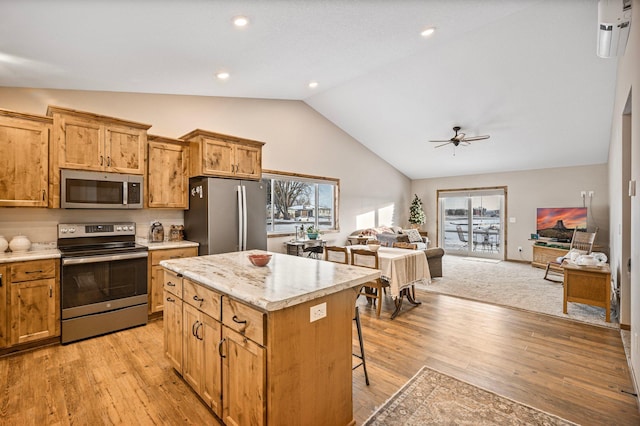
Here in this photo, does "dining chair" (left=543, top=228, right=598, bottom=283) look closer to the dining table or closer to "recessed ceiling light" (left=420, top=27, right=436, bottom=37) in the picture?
the dining table

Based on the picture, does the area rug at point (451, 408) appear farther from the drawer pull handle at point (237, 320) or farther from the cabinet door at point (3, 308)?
the cabinet door at point (3, 308)

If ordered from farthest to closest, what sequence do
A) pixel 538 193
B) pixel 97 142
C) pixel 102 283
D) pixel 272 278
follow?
1. pixel 538 193
2. pixel 97 142
3. pixel 102 283
4. pixel 272 278

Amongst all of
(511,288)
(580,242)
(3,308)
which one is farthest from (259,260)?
(580,242)

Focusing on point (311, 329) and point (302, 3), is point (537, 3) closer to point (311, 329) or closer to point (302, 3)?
point (302, 3)

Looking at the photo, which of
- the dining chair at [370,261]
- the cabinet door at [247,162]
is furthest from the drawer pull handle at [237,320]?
the cabinet door at [247,162]

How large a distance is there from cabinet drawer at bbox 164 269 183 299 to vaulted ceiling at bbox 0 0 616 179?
1.95m

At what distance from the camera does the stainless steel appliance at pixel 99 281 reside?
9.96 feet

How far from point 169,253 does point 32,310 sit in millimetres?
1303

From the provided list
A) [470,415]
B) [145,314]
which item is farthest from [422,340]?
[145,314]

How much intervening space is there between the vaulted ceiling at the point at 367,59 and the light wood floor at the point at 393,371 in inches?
106

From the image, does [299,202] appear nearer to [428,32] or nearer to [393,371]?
[428,32]

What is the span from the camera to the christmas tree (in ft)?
30.8

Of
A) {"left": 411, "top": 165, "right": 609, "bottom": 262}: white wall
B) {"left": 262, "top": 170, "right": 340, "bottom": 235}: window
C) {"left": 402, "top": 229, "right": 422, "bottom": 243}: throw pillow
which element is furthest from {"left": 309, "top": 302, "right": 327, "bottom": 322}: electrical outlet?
{"left": 411, "top": 165, "right": 609, "bottom": 262}: white wall

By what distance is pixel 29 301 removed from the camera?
9.34ft
